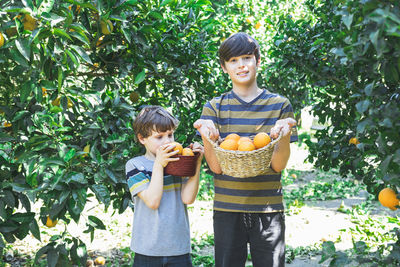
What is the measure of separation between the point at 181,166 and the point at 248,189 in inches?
14.0

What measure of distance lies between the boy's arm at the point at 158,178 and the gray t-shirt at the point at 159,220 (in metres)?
0.06

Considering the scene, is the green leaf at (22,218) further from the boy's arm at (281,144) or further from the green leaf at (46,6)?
the boy's arm at (281,144)

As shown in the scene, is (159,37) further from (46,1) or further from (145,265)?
(145,265)

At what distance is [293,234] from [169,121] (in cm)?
264

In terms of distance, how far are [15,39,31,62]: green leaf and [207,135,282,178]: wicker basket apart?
864mm

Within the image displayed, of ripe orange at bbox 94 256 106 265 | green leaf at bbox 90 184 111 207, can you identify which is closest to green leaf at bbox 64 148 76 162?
green leaf at bbox 90 184 111 207

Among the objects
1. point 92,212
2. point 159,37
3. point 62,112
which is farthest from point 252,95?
point 92,212

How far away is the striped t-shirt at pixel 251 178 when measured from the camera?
78.1 inches

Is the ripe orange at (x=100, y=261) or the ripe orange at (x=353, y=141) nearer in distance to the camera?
the ripe orange at (x=353, y=141)

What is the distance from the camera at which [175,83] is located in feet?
9.78

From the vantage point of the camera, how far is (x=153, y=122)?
1960 mm

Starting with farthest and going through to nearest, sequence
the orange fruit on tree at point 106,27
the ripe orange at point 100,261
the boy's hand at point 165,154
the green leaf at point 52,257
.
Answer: the ripe orange at point 100,261 < the green leaf at point 52,257 < the orange fruit on tree at point 106,27 < the boy's hand at point 165,154

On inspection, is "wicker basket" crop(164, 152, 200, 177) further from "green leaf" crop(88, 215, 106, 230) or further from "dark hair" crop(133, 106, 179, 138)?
"green leaf" crop(88, 215, 106, 230)

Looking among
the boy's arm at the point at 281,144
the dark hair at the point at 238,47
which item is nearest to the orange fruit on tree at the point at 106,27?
the dark hair at the point at 238,47
